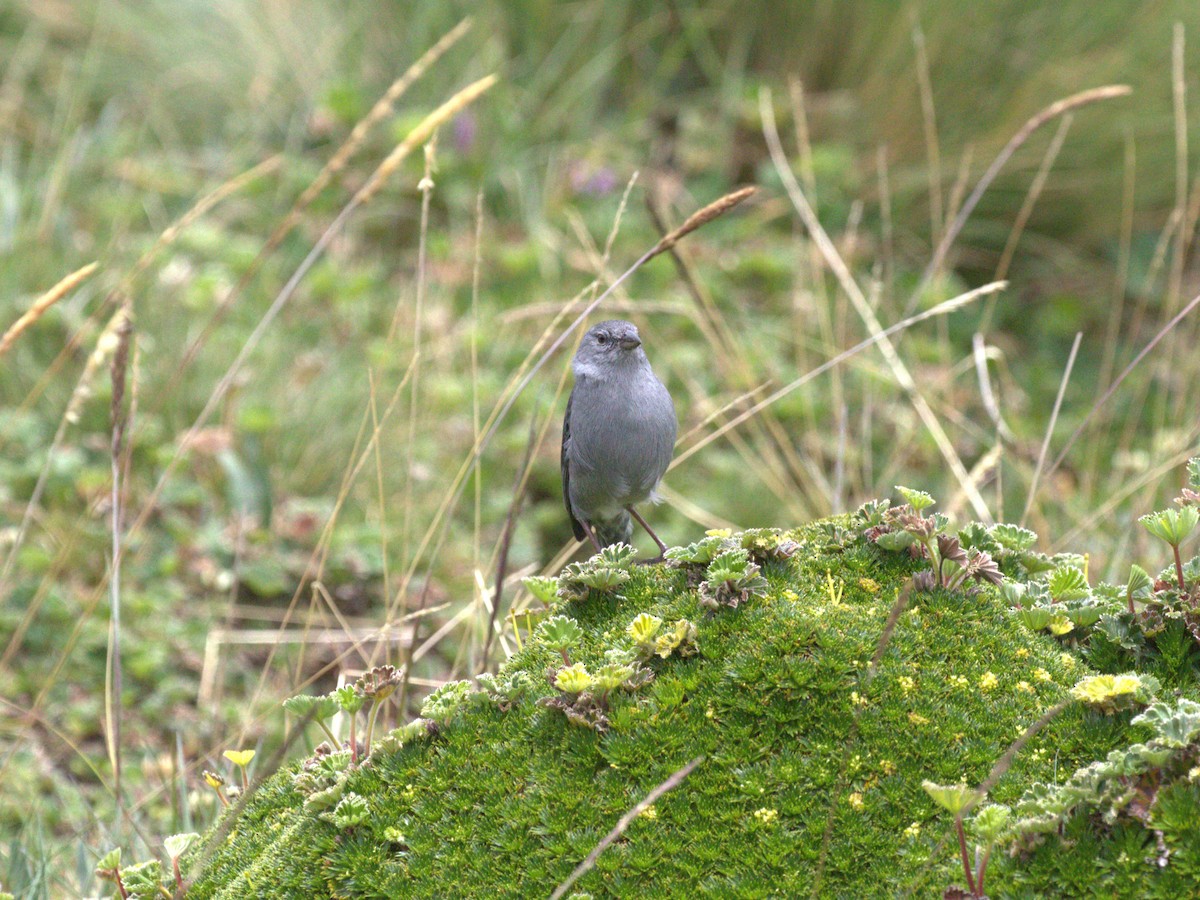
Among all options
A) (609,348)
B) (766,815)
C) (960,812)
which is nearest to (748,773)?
(766,815)

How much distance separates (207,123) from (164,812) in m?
5.56

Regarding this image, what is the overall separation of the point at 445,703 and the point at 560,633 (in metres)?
0.24

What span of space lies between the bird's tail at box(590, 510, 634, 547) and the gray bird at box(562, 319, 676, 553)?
11cm

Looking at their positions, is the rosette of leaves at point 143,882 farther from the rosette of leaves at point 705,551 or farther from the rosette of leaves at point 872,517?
the rosette of leaves at point 872,517

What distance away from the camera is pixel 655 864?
1999 mm

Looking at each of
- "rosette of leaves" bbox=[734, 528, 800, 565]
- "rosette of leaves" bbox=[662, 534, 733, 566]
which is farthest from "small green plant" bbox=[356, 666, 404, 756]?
"rosette of leaves" bbox=[734, 528, 800, 565]

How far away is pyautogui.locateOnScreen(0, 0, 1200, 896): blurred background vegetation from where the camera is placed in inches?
195

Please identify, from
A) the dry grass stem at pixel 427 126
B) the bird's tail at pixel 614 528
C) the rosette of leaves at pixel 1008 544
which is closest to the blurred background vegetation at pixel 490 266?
the bird's tail at pixel 614 528

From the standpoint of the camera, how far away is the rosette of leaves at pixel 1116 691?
199 centimetres

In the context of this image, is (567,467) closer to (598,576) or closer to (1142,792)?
(598,576)

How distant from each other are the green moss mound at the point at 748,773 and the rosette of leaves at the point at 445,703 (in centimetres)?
3

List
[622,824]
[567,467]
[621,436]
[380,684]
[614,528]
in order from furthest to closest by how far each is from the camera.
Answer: [614,528] < [567,467] < [621,436] < [380,684] < [622,824]

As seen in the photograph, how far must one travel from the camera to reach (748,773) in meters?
2.06

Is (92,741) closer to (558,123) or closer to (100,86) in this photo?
(558,123)
